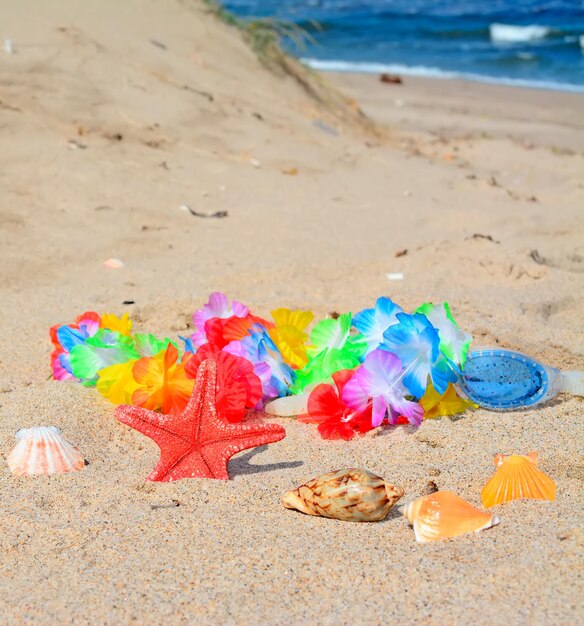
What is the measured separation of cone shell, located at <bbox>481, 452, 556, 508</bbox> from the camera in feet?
7.14

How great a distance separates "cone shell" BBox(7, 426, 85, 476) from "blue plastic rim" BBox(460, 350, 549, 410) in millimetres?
1297

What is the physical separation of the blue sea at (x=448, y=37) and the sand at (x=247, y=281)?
5.31m

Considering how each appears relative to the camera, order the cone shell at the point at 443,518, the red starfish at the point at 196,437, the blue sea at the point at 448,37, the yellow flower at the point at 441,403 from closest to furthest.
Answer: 1. the cone shell at the point at 443,518
2. the red starfish at the point at 196,437
3. the yellow flower at the point at 441,403
4. the blue sea at the point at 448,37

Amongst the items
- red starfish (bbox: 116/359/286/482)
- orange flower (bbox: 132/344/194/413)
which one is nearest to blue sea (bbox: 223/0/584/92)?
orange flower (bbox: 132/344/194/413)

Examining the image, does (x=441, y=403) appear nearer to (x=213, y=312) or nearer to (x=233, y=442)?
(x=233, y=442)

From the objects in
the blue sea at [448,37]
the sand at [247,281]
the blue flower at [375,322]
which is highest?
the blue flower at [375,322]

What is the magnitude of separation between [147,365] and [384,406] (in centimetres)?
80

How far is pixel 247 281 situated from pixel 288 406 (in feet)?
4.71

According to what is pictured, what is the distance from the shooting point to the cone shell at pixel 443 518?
2.04 m

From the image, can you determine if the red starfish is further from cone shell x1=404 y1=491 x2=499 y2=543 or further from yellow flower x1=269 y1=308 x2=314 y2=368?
Answer: yellow flower x1=269 y1=308 x2=314 y2=368

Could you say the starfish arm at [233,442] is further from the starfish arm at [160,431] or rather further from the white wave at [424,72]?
the white wave at [424,72]

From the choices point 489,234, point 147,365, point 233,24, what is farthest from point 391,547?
point 233,24

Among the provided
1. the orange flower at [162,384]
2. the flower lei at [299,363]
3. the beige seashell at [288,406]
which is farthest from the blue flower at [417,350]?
the orange flower at [162,384]

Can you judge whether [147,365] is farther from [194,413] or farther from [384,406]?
[384,406]
